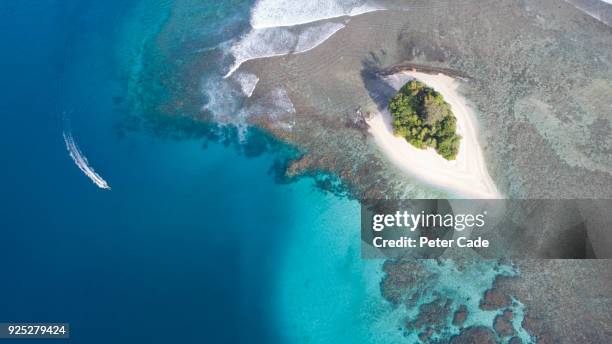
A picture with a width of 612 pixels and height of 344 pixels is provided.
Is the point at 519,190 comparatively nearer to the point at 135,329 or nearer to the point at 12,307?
the point at 135,329

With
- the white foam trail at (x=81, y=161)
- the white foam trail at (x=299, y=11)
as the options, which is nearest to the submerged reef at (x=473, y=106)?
the white foam trail at (x=299, y=11)

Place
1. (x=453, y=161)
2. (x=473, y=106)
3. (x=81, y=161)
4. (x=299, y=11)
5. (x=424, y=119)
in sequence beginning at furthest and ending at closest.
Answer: (x=299, y=11), (x=473, y=106), (x=81, y=161), (x=453, y=161), (x=424, y=119)

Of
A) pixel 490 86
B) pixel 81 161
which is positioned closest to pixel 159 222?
pixel 81 161

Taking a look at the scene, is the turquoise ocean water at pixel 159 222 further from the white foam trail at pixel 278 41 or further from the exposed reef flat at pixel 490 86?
the exposed reef flat at pixel 490 86

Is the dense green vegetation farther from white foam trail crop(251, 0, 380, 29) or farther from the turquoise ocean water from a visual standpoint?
white foam trail crop(251, 0, 380, 29)

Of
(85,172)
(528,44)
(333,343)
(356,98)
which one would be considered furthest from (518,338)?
(85,172)

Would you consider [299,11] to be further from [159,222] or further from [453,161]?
[159,222]
